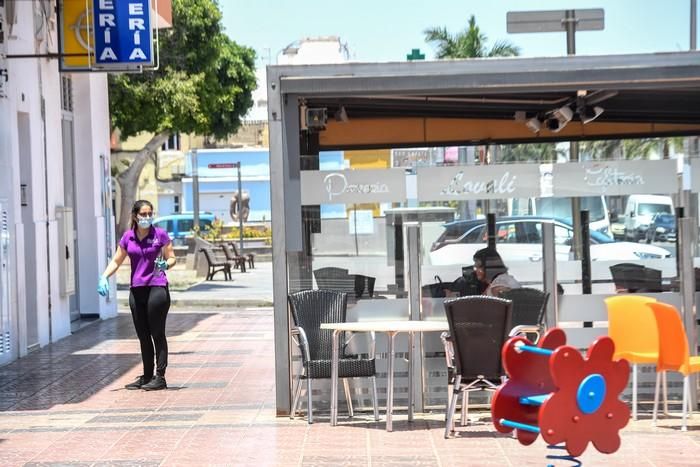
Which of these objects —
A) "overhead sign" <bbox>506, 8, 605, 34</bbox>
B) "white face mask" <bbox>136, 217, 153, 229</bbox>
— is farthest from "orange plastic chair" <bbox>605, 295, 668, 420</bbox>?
"white face mask" <bbox>136, 217, 153, 229</bbox>

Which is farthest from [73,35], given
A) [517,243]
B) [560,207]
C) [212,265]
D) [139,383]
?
[212,265]

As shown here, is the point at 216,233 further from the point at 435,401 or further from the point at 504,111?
the point at 435,401

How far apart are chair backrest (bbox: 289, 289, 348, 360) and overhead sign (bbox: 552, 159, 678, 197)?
6.34 feet

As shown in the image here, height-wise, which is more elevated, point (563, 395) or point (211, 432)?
point (563, 395)

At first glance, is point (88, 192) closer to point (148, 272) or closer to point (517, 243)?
point (148, 272)

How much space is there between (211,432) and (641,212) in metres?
3.85

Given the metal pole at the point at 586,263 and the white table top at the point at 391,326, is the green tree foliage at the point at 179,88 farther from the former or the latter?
the white table top at the point at 391,326

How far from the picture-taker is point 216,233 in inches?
1538

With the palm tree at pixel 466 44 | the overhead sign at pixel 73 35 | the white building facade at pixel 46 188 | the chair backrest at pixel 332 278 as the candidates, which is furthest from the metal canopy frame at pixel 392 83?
the palm tree at pixel 466 44

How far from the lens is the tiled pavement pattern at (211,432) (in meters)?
7.95

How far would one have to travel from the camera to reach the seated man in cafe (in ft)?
31.8

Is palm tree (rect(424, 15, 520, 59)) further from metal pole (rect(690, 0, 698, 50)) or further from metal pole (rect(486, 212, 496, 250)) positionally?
metal pole (rect(486, 212, 496, 250))

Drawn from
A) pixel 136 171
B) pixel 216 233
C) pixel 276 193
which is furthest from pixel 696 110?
pixel 216 233

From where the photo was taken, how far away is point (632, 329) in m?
8.92
